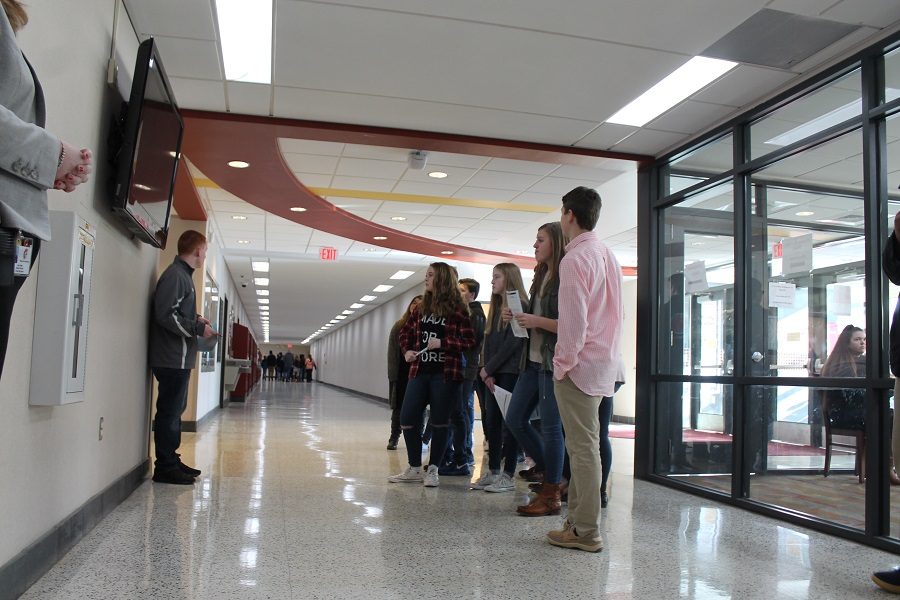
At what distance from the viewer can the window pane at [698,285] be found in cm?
456

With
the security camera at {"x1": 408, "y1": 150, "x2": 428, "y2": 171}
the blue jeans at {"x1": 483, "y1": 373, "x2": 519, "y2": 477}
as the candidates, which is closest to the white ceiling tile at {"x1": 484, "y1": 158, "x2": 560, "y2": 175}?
the security camera at {"x1": 408, "y1": 150, "x2": 428, "y2": 171}

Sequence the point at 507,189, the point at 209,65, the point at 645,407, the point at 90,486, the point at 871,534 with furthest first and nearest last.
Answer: the point at 507,189
the point at 645,407
the point at 209,65
the point at 871,534
the point at 90,486

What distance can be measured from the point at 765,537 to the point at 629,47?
2.54m

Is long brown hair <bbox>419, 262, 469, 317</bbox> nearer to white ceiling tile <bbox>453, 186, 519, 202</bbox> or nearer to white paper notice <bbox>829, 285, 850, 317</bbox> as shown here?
white paper notice <bbox>829, 285, 850, 317</bbox>

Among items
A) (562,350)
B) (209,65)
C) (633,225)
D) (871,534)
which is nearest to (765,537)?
(871,534)

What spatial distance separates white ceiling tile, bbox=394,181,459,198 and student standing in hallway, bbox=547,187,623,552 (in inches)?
167

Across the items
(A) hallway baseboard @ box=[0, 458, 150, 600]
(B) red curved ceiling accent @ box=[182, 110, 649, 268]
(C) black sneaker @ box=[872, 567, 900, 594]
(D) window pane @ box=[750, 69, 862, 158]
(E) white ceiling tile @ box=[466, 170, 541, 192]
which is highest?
(E) white ceiling tile @ box=[466, 170, 541, 192]

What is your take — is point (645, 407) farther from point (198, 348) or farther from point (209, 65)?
point (209, 65)

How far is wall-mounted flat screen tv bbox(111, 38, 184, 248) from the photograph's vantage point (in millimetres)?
3012

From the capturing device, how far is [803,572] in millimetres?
2777

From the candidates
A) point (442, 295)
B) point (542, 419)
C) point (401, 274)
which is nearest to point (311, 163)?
point (442, 295)

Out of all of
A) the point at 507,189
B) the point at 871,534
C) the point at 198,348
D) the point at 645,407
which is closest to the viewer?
the point at 871,534

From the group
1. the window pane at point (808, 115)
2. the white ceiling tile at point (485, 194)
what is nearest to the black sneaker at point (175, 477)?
the window pane at point (808, 115)

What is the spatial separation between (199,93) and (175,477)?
7.80 feet
